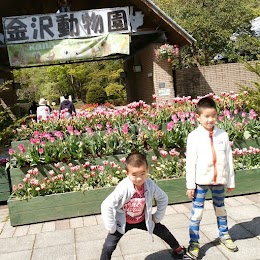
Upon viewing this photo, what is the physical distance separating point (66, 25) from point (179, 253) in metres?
8.92

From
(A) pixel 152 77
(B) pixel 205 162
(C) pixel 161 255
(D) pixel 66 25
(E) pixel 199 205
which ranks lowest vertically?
(C) pixel 161 255

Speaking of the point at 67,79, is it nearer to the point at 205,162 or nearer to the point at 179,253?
the point at 205,162

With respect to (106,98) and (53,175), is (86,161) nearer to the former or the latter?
(53,175)

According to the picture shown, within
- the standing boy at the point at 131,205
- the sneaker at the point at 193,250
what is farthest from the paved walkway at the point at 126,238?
the standing boy at the point at 131,205

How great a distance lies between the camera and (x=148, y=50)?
1233 cm

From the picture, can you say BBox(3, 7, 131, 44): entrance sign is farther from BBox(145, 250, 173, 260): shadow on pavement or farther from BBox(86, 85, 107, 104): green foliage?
BBox(86, 85, 107, 104): green foliage

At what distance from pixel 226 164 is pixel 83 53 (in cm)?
847

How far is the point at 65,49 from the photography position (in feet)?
35.8

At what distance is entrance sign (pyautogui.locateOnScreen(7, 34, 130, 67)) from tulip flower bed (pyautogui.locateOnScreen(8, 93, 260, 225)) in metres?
5.06

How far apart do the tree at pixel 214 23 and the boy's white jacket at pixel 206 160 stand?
1791cm

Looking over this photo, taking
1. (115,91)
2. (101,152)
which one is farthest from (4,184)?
(115,91)

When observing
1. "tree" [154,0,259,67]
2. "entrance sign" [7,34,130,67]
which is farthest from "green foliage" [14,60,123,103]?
"entrance sign" [7,34,130,67]

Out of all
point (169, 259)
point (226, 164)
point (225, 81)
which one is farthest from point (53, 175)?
point (225, 81)

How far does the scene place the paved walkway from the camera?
3604 mm
